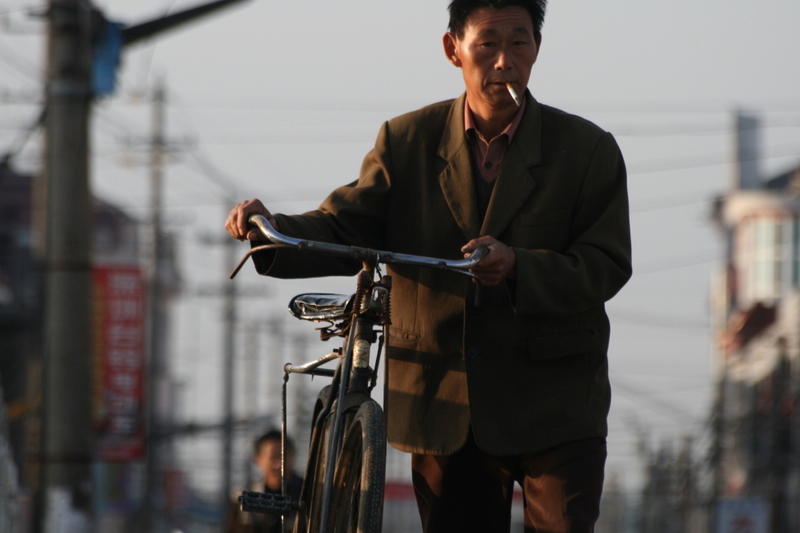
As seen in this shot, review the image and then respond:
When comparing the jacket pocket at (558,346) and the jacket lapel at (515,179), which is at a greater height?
the jacket lapel at (515,179)

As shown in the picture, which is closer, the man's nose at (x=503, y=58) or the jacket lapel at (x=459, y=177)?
the man's nose at (x=503, y=58)

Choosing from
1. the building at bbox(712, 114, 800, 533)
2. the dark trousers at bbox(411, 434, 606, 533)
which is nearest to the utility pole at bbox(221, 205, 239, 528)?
the building at bbox(712, 114, 800, 533)

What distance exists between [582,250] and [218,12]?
6871mm

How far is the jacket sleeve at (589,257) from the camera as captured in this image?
146 inches

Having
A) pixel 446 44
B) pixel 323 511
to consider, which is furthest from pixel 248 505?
pixel 446 44

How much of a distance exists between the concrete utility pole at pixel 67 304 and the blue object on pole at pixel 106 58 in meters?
0.15

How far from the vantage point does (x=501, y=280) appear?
3.73 metres

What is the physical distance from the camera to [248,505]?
3934 mm

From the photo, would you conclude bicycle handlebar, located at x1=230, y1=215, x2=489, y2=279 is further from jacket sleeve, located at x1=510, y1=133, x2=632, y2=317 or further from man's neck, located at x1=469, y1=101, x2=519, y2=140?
man's neck, located at x1=469, y1=101, x2=519, y2=140

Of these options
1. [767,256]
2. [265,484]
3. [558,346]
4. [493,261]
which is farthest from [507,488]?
[767,256]

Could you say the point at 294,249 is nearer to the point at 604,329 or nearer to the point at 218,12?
the point at 604,329

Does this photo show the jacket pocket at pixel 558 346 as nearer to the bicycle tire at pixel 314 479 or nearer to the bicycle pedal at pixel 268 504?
the bicycle tire at pixel 314 479

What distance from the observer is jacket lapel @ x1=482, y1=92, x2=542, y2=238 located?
12.8 ft

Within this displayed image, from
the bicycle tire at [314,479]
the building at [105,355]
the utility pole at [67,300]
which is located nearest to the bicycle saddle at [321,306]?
the bicycle tire at [314,479]
